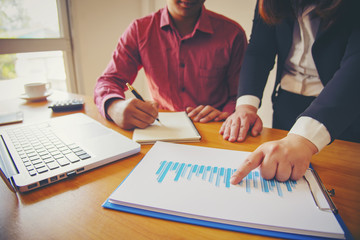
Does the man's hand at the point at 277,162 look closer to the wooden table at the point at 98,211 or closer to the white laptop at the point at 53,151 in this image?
the wooden table at the point at 98,211

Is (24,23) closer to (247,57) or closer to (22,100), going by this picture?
(22,100)

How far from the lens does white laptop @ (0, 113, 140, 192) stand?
1.44ft

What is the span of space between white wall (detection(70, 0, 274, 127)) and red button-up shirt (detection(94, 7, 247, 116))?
3.44 ft

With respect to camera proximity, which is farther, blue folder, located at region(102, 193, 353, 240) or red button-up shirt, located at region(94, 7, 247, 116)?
red button-up shirt, located at region(94, 7, 247, 116)

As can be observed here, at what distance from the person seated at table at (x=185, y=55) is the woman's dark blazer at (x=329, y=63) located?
0.93ft

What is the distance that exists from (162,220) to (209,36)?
3.33ft

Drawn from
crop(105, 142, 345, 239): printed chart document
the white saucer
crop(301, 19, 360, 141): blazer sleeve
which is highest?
crop(301, 19, 360, 141): blazer sleeve

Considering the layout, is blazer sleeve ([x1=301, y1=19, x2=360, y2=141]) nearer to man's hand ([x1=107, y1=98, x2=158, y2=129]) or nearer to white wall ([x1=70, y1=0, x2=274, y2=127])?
man's hand ([x1=107, y1=98, x2=158, y2=129])

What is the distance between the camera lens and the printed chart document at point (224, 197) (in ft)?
1.12

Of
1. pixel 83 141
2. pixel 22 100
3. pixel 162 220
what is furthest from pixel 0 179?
pixel 22 100

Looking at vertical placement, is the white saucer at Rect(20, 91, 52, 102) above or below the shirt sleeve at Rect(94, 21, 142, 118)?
below

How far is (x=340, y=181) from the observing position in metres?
0.48

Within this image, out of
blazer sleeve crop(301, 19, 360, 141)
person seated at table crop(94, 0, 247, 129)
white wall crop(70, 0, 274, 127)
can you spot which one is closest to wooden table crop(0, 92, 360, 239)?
blazer sleeve crop(301, 19, 360, 141)

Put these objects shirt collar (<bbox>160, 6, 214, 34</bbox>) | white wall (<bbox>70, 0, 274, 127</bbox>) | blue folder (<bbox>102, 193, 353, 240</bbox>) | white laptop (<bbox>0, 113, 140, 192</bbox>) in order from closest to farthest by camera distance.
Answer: blue folder (<bbox>102, 193, 353, 240</bbox>)
white laptop (<bbox>0, 113, 140, 192</bbox>)
shirt collar (<bbox>160, 6, 214, 34</bbox>)
white wall (<bbox>70, 0, 274, 127</bbox>)
